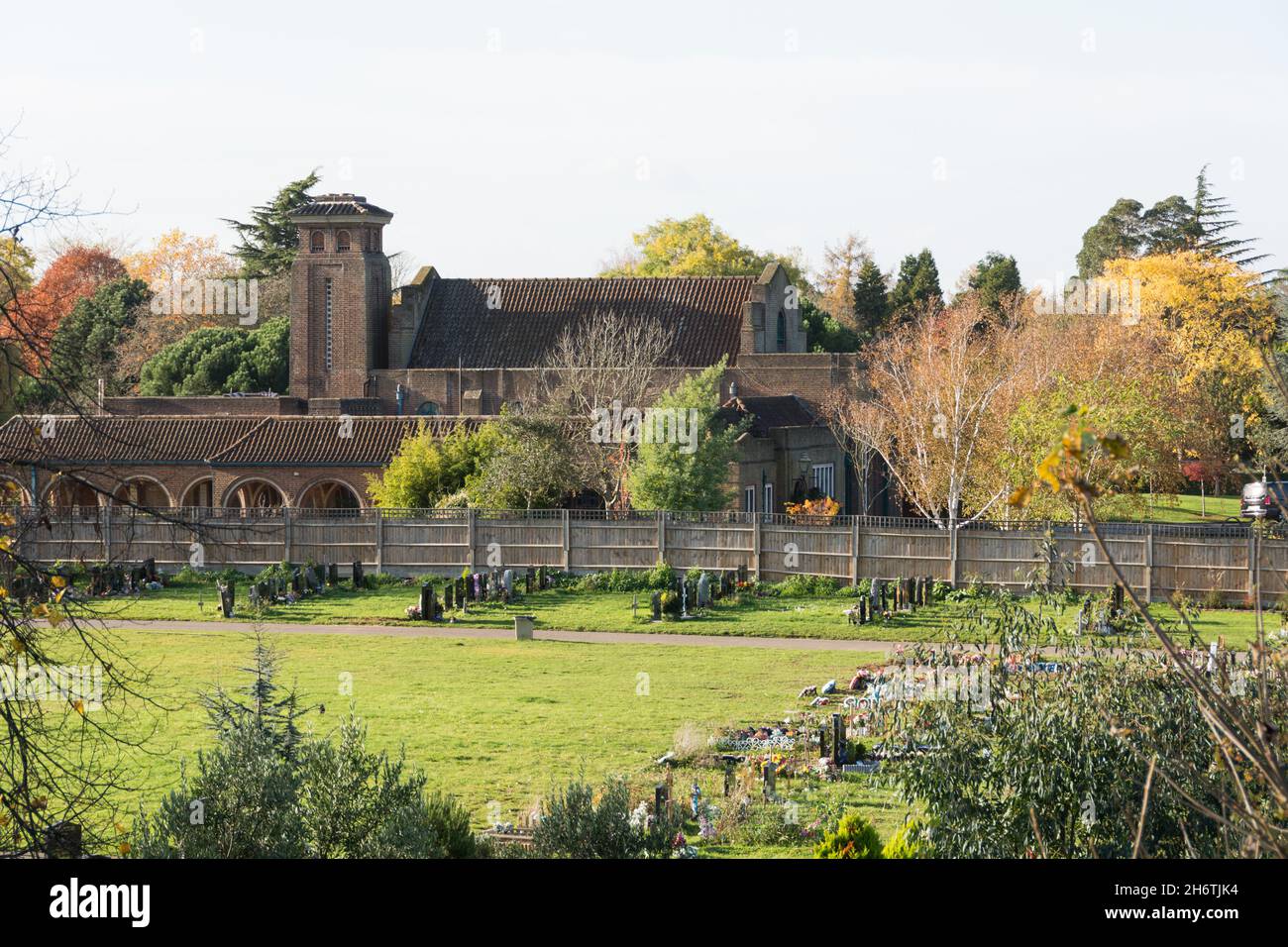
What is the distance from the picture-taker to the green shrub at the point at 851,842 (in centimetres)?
1278

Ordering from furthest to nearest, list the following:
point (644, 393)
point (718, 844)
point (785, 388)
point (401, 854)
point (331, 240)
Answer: point (331, 240), point (785, 388), point (644, 393), point (718, 844), point (401, 854)

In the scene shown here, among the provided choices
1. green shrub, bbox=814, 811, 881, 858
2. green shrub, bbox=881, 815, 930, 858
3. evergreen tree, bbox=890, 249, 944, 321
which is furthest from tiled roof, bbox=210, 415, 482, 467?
evergreen tree, bbox=890, 249, 944, 321

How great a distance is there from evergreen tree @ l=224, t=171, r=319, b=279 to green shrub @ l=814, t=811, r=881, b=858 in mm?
71143

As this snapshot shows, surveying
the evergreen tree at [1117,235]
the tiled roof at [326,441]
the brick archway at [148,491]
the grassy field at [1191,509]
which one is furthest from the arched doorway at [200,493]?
the evergreen tree at [1117,235]

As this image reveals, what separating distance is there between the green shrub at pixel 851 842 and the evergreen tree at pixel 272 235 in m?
71.1

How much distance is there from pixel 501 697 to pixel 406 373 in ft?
119

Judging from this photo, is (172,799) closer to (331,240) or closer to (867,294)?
(331,240)

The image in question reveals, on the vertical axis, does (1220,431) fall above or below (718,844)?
above

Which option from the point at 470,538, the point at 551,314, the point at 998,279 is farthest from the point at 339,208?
the point at 998,279

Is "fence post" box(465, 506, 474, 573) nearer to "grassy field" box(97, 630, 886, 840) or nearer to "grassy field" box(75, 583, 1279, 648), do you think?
"grassy field" box(75, 583, 1279, 648)

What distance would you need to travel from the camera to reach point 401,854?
11656 mm
